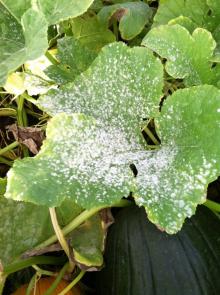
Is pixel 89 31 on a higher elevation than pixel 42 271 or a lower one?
higher

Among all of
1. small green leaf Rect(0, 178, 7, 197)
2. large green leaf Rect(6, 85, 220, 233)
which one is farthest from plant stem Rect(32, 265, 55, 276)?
large green leaf Rect(6, 85, 220, 233)

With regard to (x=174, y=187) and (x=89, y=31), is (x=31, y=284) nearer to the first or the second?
(x=174, y=187)

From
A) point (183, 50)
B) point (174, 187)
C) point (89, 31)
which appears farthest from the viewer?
point (89, 31)

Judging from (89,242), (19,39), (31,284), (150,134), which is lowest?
(31,284)

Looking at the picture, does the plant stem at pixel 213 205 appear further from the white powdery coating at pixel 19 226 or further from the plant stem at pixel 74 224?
the white powdery coating at pixel 19 226

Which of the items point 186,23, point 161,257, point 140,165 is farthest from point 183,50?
point 161,257

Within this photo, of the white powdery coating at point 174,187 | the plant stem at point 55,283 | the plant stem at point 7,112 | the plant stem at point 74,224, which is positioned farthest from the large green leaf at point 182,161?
the plant stem at point 7,112

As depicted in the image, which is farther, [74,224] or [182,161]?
[74,224]

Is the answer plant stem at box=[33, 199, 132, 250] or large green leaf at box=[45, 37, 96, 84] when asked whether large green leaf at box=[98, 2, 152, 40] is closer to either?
large green leaf at box=[45, 37, 96, 84]
